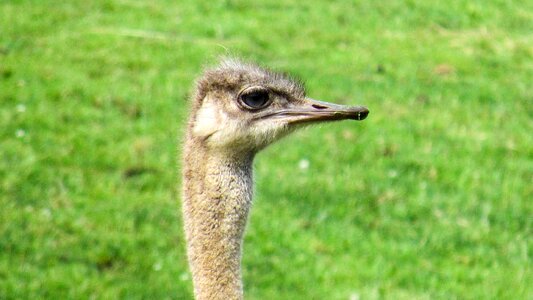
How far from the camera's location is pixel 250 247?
686 centimetres

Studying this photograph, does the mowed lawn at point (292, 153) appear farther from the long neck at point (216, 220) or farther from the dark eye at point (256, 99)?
the long neck at point (216, 220)

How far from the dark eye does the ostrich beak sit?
0.04 m

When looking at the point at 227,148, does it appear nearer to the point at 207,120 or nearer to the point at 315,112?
the point at 207,120

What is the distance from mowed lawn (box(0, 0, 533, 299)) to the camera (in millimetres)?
6617

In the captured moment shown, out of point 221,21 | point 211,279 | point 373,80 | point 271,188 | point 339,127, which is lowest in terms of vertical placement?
point 211,279

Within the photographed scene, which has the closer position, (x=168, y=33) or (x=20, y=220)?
(x=20, y=220)

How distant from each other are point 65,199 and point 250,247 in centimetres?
126

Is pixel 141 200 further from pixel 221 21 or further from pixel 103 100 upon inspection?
pixel 221 21

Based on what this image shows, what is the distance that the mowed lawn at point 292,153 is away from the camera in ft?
21.7

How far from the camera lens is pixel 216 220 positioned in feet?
12.4

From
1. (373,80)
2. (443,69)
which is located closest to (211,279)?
(373,80)

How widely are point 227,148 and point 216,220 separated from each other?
0.85 feet

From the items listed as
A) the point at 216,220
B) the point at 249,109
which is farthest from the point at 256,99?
the point at 216,220

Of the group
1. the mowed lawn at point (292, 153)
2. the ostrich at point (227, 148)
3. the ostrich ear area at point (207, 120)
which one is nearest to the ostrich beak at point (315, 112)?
the ostrich at point (227, 148)
